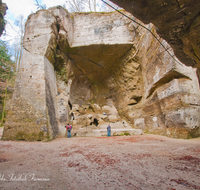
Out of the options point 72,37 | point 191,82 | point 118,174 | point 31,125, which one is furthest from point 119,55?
point 118,174

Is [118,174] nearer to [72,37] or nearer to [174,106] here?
[174,106]

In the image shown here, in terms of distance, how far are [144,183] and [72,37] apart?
39.6ft

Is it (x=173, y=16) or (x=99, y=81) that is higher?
(x=99, y=81)

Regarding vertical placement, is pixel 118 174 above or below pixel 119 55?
below

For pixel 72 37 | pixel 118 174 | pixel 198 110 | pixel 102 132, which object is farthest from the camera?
pixel 72 37

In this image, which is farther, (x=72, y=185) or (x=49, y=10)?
(x=49, y=10)

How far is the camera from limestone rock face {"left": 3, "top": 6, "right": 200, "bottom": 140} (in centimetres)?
632

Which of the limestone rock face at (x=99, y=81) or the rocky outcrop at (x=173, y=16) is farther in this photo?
the limestone rock face at (x=99, y=81)

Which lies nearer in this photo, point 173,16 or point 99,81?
point 173,16

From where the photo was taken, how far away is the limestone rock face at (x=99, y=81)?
6.32 meters

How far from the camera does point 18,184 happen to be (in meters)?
1.67

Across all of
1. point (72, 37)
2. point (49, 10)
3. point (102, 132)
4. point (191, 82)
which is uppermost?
point (49, 10)

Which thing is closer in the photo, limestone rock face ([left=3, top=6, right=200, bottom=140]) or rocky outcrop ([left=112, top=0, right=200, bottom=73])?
rocky outcrop ([left=112, top=0, right=200, bottom=73])

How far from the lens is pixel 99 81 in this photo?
49.7 feet
